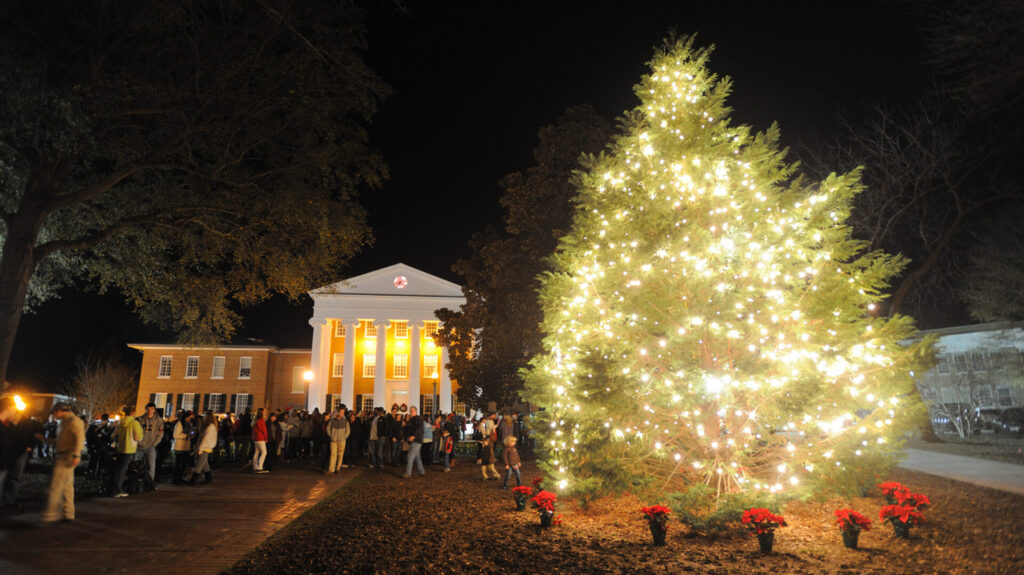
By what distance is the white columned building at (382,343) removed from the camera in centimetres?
4397

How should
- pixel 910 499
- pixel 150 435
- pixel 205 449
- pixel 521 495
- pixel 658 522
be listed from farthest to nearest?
pixel 205 449 → pixel 150 435 → pixel 521 495 → pixel 910 499 → pixel 658 522

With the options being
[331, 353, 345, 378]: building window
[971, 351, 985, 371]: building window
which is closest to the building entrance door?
[331, 353, 345, 378]: building window

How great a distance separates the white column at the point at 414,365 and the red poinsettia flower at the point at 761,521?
38584 mm

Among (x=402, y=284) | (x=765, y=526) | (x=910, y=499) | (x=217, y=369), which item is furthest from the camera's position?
(x=217, y=369)

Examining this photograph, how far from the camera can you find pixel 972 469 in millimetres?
13477

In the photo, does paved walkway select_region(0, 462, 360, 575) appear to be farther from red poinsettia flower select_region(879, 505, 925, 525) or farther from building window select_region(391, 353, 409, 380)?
building window select_region(391, 353, 409, 380)

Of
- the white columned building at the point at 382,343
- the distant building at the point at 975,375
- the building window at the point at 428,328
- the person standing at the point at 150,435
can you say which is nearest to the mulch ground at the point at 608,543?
the person standing at the point at 150,435

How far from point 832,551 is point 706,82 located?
8.14 m

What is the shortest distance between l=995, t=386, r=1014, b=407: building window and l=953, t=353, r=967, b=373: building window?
106 inches

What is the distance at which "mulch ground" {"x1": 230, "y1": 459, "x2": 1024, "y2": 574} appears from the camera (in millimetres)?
5969

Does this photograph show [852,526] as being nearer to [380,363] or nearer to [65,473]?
[65,473]

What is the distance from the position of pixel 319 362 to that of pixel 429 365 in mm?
9355

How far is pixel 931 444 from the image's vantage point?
22016 mm

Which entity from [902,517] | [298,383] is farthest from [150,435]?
[298,383]
